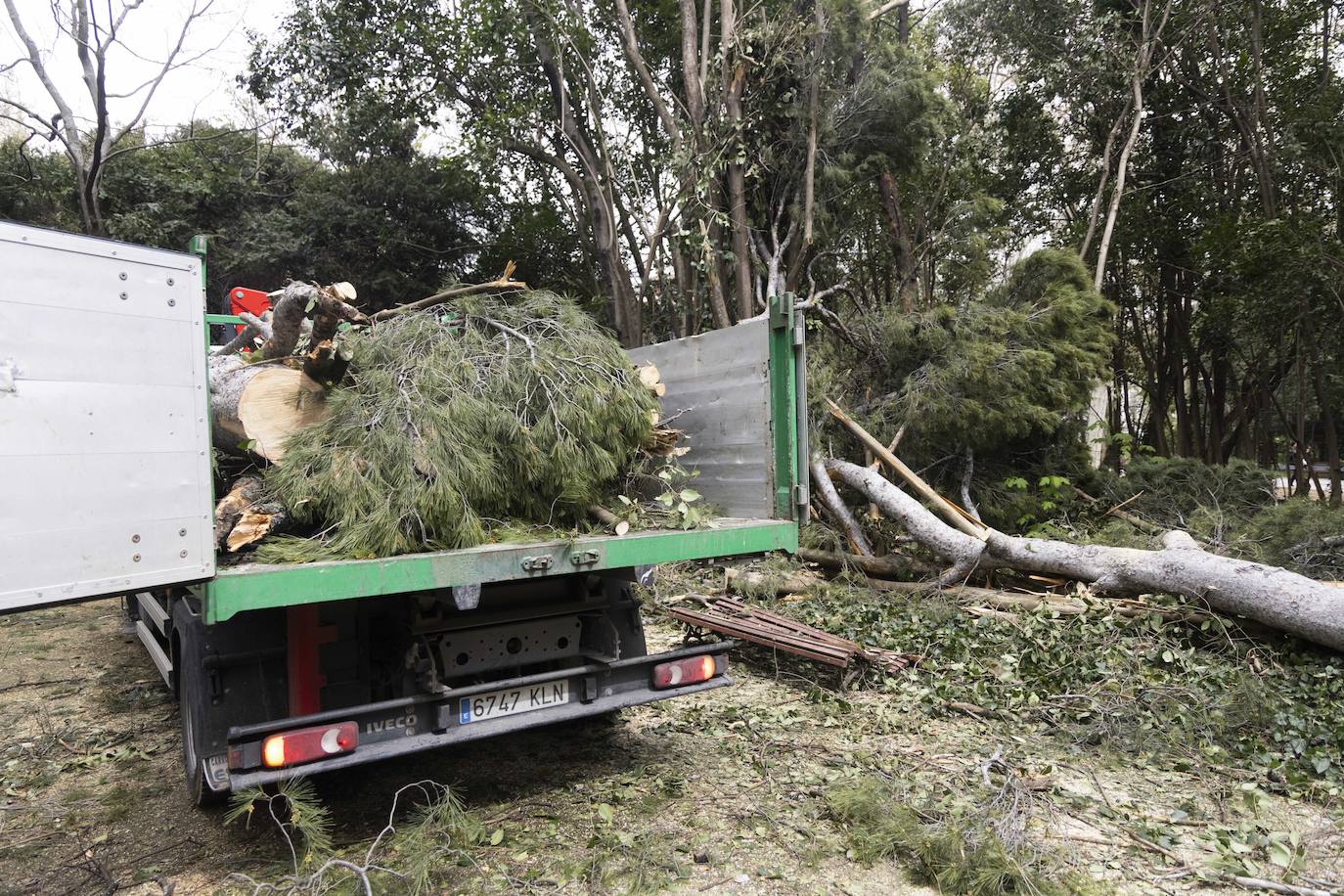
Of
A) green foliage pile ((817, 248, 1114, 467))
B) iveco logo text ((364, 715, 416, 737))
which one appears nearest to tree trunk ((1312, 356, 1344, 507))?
green foliage pile ((817, 248, 1114, 467))

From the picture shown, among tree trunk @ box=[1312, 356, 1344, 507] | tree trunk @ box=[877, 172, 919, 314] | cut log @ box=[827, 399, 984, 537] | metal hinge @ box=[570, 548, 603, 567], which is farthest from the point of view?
tree trunk @ box=[877, 172, 919, 314]

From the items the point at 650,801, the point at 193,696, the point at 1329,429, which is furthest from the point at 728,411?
the point at 1329,429

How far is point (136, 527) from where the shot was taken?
89.4 inches

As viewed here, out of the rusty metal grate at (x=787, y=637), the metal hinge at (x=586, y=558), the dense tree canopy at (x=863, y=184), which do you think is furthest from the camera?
the dense tree canopy at (x=863, y=184)

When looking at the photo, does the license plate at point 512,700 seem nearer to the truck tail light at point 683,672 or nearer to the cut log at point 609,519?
the truck tail light at point 683,672

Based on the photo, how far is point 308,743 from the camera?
2.71 m

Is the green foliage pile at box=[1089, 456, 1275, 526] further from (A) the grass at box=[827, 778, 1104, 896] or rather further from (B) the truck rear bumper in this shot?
(B) the truck rear bumper

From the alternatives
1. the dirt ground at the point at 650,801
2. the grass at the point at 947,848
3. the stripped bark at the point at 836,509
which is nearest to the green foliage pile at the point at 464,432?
the dirt ground at the point at 650,801

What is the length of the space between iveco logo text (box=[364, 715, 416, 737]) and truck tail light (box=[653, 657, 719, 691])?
1.03 metres

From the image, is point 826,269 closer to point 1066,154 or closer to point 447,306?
point 1066,154

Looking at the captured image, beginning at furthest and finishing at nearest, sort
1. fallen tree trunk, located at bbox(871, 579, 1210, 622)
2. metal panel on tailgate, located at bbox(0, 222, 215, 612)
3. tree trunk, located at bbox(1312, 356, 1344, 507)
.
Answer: tree trunk, located at bbox(1312, 356, 1344, 507), fallen tree trunk, located at bbox(871, 579, 1210, 622), metal panel on tailgate, located at bbox(0, 222, 215, 612)

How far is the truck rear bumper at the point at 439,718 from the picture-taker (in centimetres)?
263

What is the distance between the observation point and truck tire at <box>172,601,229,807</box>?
2990 millimetres

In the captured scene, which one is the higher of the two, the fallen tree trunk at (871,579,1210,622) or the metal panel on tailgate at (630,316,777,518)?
the metal panel on tailgate at (630,316,777,518)
